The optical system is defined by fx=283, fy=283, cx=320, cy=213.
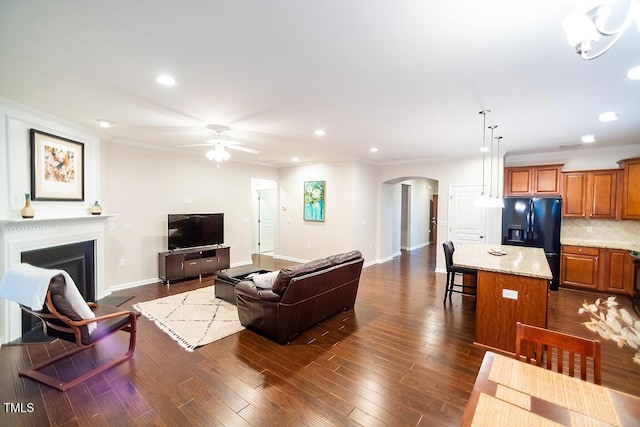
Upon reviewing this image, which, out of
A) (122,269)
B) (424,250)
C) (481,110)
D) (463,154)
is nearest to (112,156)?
(122,269)

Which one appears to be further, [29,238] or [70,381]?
[29,238]

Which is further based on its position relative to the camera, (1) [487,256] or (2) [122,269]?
(2) [122,269]

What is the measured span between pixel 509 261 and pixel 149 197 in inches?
240

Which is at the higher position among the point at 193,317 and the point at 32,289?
the point at 32,289

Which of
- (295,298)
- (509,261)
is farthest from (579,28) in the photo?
(509,261)

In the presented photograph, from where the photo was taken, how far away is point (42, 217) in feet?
12.1

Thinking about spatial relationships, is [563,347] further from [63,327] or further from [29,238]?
[29,238]

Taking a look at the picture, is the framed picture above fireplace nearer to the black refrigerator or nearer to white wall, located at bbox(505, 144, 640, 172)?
the black refrigerator

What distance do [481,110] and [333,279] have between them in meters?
2.71

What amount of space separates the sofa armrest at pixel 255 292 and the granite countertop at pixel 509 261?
Answer: 218 centimetres

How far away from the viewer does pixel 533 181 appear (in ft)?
18.5

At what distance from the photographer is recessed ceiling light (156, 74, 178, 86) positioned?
2512 mm

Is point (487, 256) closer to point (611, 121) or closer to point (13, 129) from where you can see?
point (611, 121)

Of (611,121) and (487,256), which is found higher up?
(611,121)
